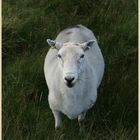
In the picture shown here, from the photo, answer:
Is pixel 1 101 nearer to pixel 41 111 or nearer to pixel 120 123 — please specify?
pixel 41 111

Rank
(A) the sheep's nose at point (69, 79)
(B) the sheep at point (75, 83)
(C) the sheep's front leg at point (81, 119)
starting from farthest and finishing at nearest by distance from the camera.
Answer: (C) the sheep's front leg at point (81, 119) → (B) the sheep at point (75, 83) → (A) the sheep's nose at point (69, 79)

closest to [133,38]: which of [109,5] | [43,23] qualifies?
[109,5]

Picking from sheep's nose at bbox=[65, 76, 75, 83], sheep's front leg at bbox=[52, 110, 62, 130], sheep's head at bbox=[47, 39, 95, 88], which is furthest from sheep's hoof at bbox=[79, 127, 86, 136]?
sheep's nose at bbox=[65, 76, 75, 83]

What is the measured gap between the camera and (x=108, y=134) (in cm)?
535

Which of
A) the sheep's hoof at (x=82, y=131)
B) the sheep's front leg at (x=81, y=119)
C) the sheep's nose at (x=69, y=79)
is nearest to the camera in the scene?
the sheep's nose at (x=69, y=79)

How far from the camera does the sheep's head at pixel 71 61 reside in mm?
4688

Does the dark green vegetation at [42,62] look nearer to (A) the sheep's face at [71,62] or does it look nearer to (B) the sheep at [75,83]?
(B) the sheep at [75,83]

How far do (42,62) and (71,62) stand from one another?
157cm

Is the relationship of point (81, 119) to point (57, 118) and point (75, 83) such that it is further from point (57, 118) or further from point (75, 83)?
point (75, 83)

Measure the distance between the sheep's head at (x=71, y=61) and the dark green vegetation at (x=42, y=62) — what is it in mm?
614

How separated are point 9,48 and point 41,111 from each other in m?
1.48

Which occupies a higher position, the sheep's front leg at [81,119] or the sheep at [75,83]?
the sheep at [75,83]

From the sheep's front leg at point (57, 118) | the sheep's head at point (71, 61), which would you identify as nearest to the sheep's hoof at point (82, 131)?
the sheep's front leg at point (57, 118)

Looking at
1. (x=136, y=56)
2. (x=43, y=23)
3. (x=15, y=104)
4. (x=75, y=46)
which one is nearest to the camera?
(x=75, y=46)
